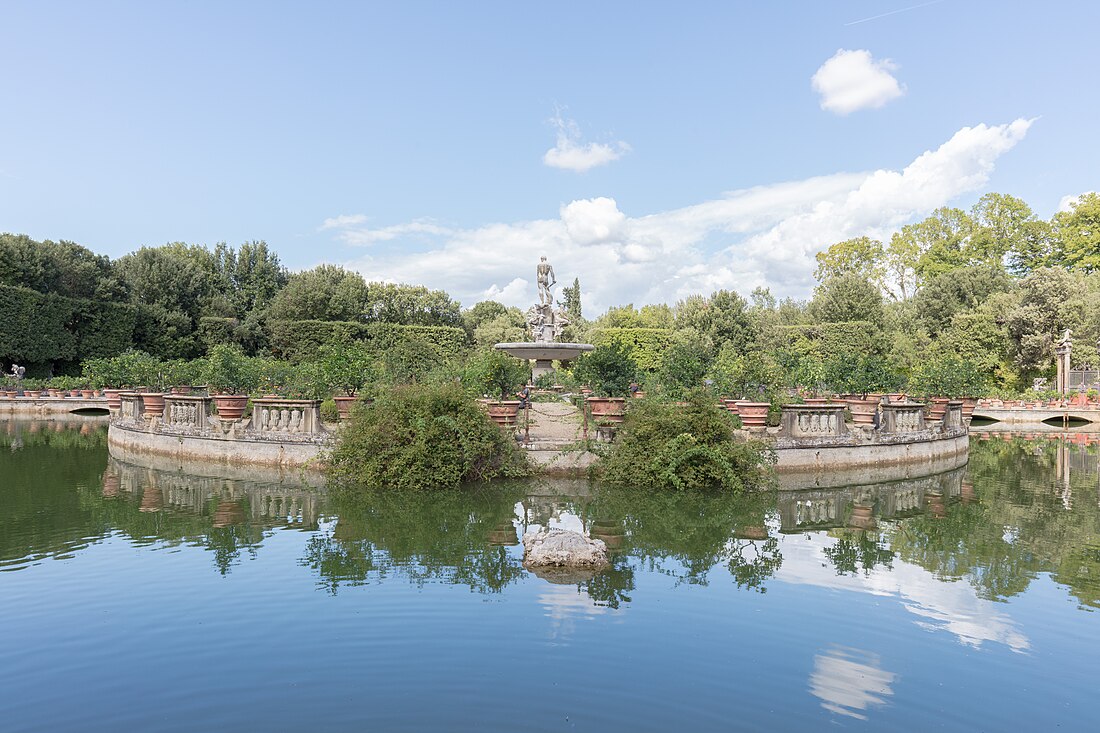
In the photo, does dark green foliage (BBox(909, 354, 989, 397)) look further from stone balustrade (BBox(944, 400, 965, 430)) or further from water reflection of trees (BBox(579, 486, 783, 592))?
water reflection of trees (BBox(579, 486, 783, 592))

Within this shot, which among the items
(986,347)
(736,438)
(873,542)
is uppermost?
(986,347)

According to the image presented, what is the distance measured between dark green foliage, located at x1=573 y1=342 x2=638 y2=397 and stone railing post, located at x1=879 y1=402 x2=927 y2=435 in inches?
225

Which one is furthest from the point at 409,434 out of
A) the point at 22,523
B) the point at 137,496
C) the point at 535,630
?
the point at 535,630

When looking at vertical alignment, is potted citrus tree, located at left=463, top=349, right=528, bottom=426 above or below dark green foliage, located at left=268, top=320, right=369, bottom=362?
below

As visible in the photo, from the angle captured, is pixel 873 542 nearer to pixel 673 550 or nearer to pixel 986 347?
pixel 673 550

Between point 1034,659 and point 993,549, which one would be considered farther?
point 993,549

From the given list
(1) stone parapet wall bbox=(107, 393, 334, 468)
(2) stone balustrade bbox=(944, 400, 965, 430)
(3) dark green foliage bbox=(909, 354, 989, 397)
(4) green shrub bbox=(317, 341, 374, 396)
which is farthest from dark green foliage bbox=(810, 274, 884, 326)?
(1) stone parapet wall bbox=(107, 393, 334, 468)

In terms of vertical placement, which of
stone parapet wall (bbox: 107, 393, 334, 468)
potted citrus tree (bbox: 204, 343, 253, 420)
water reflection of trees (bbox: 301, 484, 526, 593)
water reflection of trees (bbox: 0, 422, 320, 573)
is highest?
potted citrus tree (bbox: 204, 343, 253, 420)

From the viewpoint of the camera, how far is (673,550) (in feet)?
26.3

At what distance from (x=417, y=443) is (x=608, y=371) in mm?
4154

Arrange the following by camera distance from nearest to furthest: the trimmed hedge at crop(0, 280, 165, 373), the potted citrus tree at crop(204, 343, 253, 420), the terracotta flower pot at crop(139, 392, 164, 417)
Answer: the terracotta flower pot at crop(139, 392, 164, 417), the potted citrus tree at crop(204, 343, 253, 420), the trimmed hedge at crop(0, 280, 165, 373)

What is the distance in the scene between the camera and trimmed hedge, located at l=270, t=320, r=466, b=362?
41281 mm

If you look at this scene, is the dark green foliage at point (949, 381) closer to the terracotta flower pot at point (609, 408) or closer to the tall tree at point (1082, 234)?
the terracotta flower pot at point (609, 408)

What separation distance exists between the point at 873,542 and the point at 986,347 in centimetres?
3202
